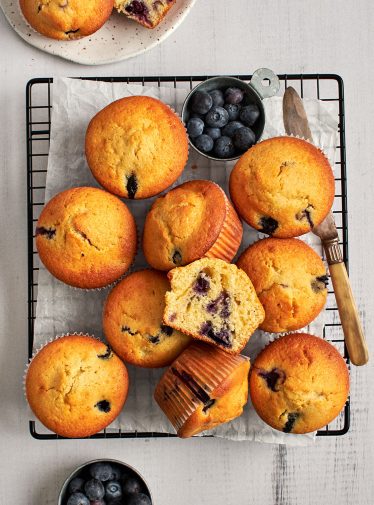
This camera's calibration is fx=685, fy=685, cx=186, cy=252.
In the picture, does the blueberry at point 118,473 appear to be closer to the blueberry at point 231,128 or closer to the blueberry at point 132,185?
the blueberry at point 132,185

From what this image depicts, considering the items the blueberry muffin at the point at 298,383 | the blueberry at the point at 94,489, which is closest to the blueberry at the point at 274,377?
the blueberry muffin at the point at 298,383

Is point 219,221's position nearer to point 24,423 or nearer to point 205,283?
point 205,283

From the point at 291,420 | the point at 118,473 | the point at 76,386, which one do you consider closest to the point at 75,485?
the point at 118,473

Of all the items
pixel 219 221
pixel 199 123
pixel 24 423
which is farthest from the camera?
pixel 24 423

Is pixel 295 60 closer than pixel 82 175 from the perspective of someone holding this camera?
No

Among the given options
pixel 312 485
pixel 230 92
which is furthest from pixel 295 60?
pixel 312 485
